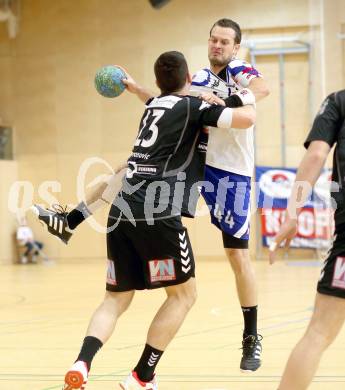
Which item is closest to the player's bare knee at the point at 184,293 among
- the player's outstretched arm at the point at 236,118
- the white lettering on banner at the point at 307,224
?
the player's outstretched arm at the point at 236,118

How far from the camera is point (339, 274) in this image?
364cm

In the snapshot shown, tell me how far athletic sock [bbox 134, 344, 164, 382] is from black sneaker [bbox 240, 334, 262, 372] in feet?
3.73

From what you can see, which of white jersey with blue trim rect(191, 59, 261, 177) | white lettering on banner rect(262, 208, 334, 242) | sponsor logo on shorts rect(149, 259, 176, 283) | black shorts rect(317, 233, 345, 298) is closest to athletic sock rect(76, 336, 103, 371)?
sponsor logo on shorts rect(149, 259, 176, 283)

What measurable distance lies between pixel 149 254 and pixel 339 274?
1496mm

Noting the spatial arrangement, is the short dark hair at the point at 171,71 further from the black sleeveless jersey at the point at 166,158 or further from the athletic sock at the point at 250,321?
the athletic sock at the point at 250,321

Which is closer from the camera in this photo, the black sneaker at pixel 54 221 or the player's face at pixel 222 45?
the black sneaker at pixel 54 221

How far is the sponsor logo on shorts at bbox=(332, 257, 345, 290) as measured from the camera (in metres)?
3.62

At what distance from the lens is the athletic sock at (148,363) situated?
16.4 ft

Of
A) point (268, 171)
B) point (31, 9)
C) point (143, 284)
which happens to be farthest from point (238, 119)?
point (31, 9)

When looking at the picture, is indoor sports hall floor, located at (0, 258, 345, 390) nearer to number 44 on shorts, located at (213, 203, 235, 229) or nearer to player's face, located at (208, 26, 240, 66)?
number 44 on shorts, located at (213, 203, 235, 229)

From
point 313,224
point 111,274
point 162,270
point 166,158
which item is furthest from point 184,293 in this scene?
point 313,224

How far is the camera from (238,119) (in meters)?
4.92

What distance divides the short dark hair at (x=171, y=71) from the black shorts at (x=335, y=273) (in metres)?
1.70

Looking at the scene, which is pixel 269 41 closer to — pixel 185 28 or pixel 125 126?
pixel 185 28
